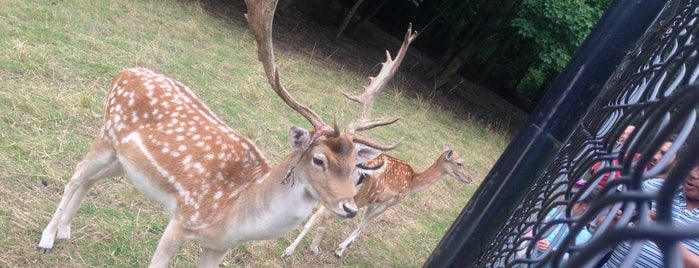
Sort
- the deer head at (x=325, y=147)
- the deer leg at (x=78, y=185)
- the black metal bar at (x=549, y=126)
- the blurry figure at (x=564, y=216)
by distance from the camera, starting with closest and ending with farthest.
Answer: the blurry figure at (x=564, y=216), the black metal bar at (x=549, y=126), the deer head at (x=325, y=147), the deer leg at (x=78, y=185)

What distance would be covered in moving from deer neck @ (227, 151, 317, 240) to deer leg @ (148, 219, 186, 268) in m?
0.30

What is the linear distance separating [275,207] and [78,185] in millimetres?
1404

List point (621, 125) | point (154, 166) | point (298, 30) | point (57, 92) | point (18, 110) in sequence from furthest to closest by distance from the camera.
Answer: point (298, 30) → point (57, 92) → point (18, 110) → point (154, 166) → point (621, 125)

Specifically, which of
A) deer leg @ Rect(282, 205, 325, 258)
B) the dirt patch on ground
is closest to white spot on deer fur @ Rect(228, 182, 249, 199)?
deer leg @ Rect(282, 205, 325, 258)

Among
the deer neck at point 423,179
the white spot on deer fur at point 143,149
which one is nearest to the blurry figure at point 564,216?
the white spot on deer fur at point 143,149

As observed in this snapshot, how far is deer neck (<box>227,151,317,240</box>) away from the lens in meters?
2.75

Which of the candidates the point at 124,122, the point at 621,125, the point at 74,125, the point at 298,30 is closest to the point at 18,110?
the point at 74,125

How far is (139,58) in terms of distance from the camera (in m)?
6.50

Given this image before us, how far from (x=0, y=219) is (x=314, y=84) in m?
6.24

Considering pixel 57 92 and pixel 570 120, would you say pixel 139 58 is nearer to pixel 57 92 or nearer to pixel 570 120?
pixel 57 92

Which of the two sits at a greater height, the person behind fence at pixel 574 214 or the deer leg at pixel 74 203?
the person behind fence at pixel 574 214

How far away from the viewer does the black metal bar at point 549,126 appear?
7.69 ft

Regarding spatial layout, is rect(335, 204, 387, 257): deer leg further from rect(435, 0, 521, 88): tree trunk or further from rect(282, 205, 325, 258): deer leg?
rect(435, 0, 521, 88): tree trunk

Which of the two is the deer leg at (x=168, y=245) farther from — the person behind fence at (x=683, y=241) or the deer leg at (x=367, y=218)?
the deer leg at (x=367, y=218)
